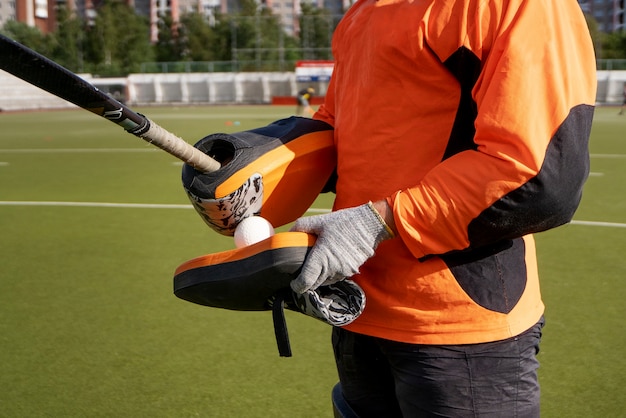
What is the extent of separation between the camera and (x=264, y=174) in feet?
6.29

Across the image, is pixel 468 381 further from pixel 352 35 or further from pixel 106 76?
pixel 106 76

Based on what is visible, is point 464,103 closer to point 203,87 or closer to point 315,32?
point 203,87

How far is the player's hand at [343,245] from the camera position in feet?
4.99

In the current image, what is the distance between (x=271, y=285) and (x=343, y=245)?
0.65 ft

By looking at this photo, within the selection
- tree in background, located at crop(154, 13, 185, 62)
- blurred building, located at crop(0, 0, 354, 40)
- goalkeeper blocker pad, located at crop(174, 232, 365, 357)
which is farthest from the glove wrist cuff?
blurred building, located at crop(0, 0, 354, 40)

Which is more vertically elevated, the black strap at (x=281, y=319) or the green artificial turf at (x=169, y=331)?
the black strap at (x=281, y=319)

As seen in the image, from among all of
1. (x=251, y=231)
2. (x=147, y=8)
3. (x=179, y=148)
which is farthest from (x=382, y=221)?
(x=147, y=8)

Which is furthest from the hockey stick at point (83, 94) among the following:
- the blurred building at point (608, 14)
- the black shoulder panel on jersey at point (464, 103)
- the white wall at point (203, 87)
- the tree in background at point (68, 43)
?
the blurred building at point (608, 14)

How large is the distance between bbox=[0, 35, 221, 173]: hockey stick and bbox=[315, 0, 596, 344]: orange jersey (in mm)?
377

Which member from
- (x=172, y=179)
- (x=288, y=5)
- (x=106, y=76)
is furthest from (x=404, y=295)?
(x=288, y=5)

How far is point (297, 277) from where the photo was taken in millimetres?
1559

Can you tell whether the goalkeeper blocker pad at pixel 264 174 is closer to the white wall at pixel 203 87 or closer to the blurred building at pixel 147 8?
the white wall at pixel 203 87

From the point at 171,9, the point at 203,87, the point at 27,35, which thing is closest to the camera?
the point at 203,87

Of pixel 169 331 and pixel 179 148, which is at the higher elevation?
pixel 179 148
